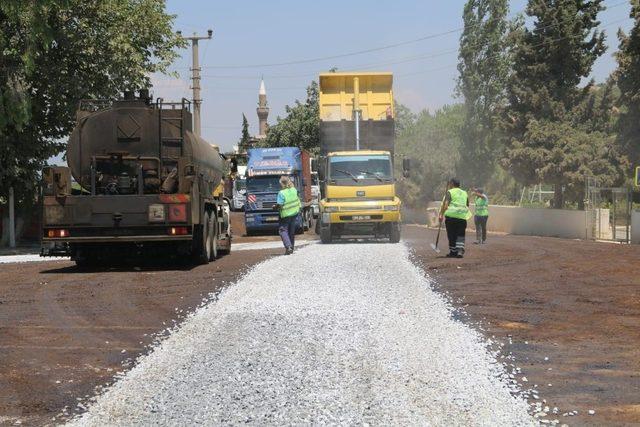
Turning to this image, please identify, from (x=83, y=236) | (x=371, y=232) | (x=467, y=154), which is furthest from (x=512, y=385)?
(x=467, y=154)

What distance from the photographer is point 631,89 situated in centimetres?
3966

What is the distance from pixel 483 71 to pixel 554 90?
15.7m

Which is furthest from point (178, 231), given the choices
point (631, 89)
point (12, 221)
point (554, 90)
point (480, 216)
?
point (554, 90)

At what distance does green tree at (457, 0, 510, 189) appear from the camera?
2515 inches

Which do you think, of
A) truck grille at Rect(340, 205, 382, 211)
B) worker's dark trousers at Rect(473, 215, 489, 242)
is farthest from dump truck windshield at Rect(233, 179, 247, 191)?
worker's dark trousers at Rect(473, 215, 489, 242)

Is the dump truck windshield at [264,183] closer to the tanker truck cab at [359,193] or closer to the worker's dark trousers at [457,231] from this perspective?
the tanker truck cab at [359,193]

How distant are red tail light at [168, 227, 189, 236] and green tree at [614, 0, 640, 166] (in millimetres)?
26166

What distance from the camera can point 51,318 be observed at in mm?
11719

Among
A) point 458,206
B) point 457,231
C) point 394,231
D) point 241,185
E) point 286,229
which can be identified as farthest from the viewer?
point 241,185

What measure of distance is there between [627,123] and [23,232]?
84.1 feet

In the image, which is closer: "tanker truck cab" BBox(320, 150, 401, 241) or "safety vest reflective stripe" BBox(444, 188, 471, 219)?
"safety vest reflective stripe" BBox(444, 188, 471, 219)

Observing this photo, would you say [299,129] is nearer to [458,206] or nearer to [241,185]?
[241,185]

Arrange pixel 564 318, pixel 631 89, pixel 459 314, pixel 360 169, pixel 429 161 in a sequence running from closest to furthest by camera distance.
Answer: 1. pixel 564 318
2. pixel 459 314
3. pixel 360 169
4. pixel 631 89
5. pixel 429 161

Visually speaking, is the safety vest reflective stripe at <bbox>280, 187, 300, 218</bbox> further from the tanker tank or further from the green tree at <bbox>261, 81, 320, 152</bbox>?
the green tree at <bbox>261, 81, 320, 152</bbox>
